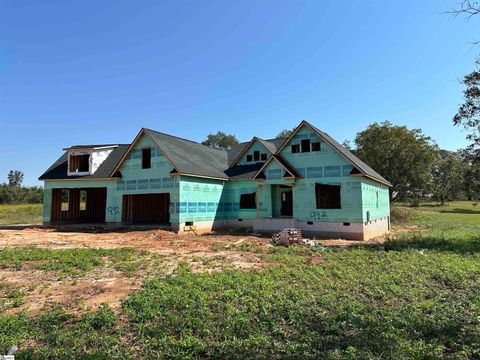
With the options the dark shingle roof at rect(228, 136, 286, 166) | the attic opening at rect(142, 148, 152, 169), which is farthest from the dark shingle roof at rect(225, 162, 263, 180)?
the attic opening at rect(142, 148, 152, 169)

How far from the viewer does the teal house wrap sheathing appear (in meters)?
20.1

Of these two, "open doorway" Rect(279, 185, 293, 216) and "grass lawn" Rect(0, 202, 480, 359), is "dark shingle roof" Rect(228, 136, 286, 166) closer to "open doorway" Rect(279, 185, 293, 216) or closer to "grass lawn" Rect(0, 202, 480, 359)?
"open doorway" Rect(279, 185, 293, 216)

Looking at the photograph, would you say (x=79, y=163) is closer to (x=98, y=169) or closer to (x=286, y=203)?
(x=98, y=169)

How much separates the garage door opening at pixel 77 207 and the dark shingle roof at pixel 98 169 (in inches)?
55.4

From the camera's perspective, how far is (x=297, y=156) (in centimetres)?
2136

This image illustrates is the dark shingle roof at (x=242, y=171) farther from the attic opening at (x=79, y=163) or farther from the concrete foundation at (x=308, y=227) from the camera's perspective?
the attic opening at (x=79, y=163)

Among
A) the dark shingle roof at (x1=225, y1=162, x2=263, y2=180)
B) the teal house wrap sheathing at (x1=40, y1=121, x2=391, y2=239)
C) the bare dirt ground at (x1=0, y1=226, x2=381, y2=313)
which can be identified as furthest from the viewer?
the dark shingle roof at (x1=225, y1=162, x2=263, y2=180)

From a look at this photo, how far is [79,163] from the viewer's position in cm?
2697

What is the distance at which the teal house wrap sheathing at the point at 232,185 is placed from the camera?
65.8ft

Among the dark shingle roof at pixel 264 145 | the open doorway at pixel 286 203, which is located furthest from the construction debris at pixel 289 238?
the dark shingle roof at pixel 264 145

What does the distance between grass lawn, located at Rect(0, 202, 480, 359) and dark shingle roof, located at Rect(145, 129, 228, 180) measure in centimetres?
1342

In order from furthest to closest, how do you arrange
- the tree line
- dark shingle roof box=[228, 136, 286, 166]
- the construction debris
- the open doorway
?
the tree line < dark shingle roof box=[228, 136, 286, 166] < the open doorway < the construction debris

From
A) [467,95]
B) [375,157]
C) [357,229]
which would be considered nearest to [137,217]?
[357,229]

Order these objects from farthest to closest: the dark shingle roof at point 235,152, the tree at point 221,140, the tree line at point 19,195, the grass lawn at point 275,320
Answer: the tree at point 221,140, the tree line at point 19,195, the dark shingle roof at point 235,152, the grass lawn at point 275,320
